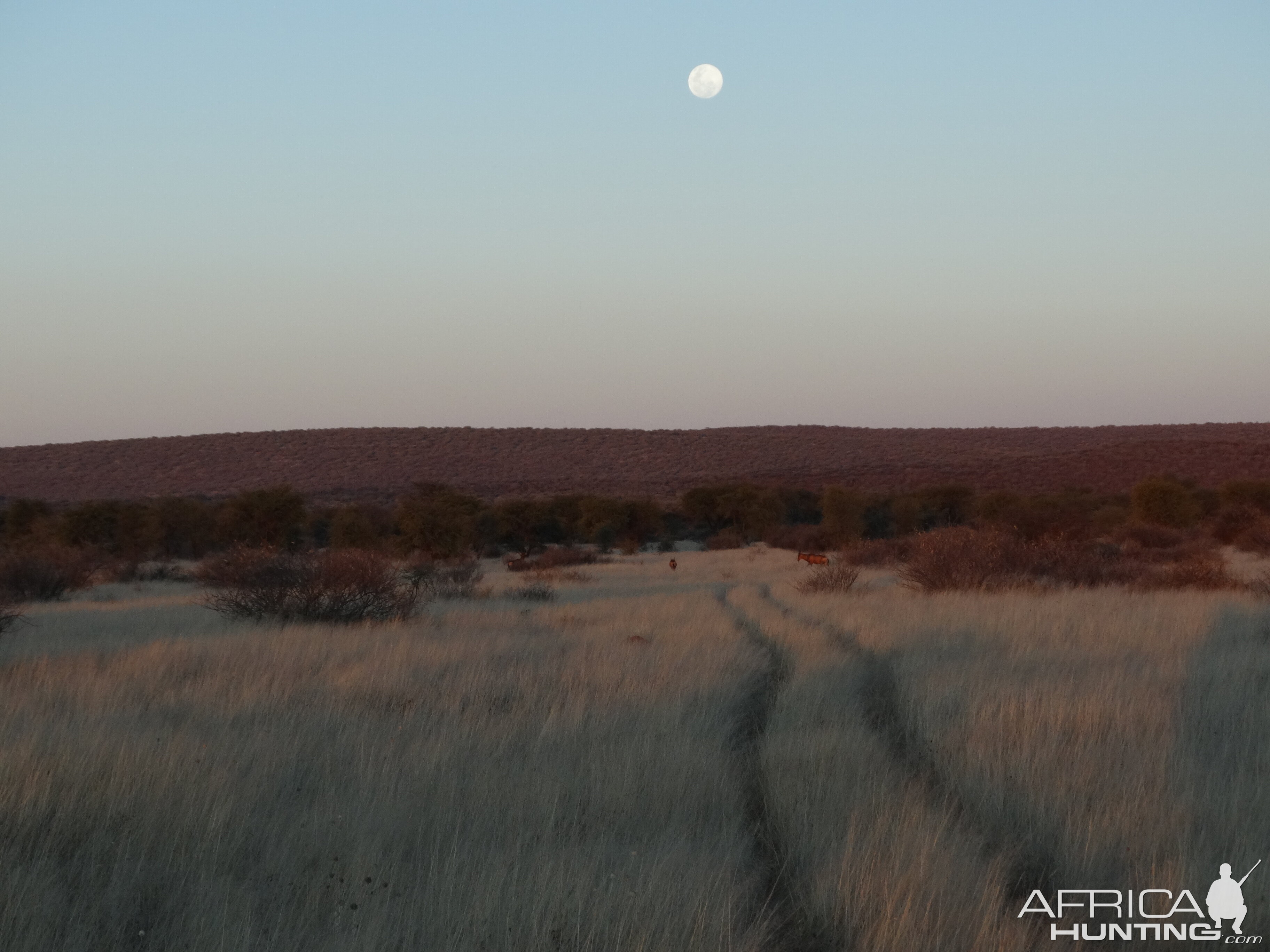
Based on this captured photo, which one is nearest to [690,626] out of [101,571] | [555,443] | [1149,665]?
[1149,665]

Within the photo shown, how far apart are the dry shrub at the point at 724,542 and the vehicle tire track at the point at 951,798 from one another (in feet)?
120

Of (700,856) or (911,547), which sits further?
(911,547)

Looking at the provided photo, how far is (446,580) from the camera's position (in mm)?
23516

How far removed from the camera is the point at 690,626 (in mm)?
14156

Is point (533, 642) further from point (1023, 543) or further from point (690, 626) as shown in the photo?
point (1023, 543)

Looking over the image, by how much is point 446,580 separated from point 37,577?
341 inches

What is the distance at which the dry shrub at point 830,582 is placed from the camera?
20844 mm

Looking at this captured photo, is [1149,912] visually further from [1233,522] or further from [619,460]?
[619,460]

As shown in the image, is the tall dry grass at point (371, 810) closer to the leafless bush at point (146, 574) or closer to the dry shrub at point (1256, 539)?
the leafless bush at point (146, 574)

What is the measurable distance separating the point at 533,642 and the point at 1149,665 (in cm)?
656

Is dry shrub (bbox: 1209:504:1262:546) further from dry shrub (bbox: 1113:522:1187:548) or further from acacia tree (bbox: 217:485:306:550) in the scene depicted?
acacia tree (bbox: 217:485:306:550)

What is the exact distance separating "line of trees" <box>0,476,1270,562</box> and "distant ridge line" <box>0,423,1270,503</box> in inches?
771

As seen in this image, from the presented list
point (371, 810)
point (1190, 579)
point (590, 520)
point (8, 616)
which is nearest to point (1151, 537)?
point (1190, 579)

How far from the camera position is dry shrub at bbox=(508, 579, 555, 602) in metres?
20.5
